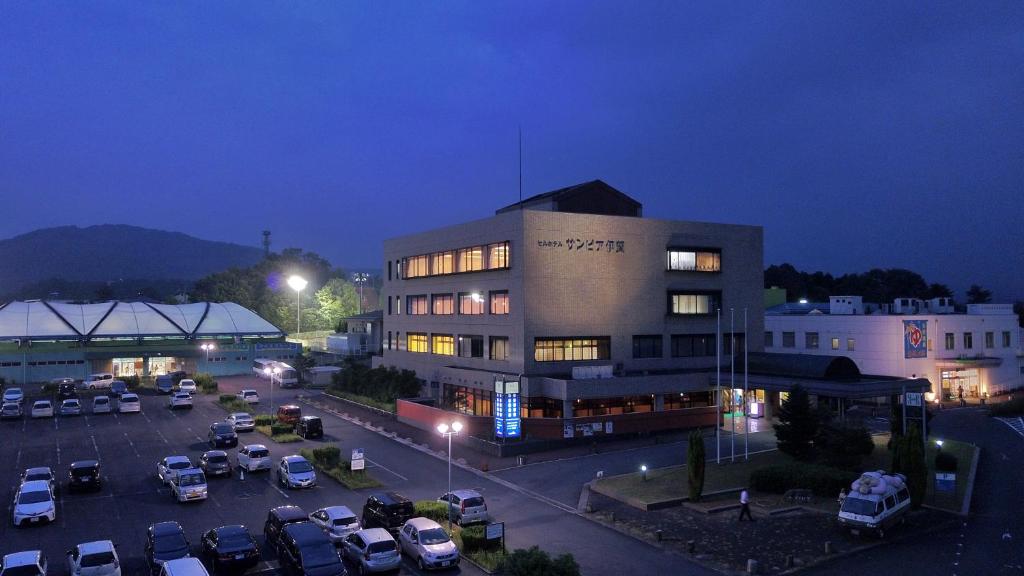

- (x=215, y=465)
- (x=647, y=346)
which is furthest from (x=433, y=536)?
(x=647, y=346)

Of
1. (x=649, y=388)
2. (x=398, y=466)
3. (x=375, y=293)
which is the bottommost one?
(x=398, y=466)

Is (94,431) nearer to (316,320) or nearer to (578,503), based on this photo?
(578,503)

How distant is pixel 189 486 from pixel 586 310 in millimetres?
30862

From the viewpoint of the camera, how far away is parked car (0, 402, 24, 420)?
56438 mm

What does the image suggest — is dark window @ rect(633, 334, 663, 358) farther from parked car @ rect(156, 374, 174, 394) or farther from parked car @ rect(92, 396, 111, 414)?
parked car @ rect(156, 374, 174, 394)

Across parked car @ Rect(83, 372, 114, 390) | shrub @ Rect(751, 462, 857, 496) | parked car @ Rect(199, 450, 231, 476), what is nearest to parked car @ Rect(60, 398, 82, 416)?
parked car @ Rect(83, 372, 114, 390)

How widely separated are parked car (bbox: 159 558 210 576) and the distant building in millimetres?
74930

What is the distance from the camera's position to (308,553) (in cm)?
2205

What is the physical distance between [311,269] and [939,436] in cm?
14532

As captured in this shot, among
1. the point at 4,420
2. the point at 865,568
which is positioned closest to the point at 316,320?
the point at 4,420

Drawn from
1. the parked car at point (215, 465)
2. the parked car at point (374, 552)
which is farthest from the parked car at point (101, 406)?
the parked car at point (374, 552)

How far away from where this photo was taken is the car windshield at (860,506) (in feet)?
87.1

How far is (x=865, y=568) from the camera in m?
23.8

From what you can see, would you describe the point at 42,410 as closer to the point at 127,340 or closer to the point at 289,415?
the point at 289,415
